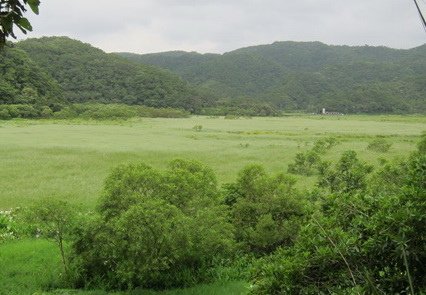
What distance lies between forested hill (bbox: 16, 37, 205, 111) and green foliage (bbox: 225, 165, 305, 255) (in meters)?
119

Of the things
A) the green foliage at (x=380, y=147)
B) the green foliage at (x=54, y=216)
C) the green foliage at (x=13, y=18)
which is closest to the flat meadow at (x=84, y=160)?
the green foliage at (x=380, y=147)

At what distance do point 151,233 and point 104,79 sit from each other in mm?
137108

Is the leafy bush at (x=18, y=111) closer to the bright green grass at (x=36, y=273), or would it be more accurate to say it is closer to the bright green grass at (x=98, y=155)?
the bright green grass at (x=98, y=155)

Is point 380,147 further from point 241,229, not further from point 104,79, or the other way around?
point 104,79

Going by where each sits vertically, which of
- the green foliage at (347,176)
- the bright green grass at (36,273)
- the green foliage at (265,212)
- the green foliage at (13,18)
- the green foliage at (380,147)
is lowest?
the bright green grass at (36,273)

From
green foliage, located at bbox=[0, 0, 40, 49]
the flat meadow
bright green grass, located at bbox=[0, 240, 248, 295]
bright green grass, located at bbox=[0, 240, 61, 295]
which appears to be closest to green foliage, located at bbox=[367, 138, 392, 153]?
the flat meadow

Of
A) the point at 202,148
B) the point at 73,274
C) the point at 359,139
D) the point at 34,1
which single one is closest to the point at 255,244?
the point at 73,274

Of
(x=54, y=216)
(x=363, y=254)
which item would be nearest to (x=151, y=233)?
(x=54, y=216)

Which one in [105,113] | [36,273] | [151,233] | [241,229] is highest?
[105,113]

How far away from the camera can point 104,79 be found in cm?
14238

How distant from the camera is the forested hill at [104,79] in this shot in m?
134

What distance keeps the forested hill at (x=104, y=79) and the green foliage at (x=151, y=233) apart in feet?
393

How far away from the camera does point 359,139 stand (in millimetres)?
53750

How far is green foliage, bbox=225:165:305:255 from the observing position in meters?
13.4
